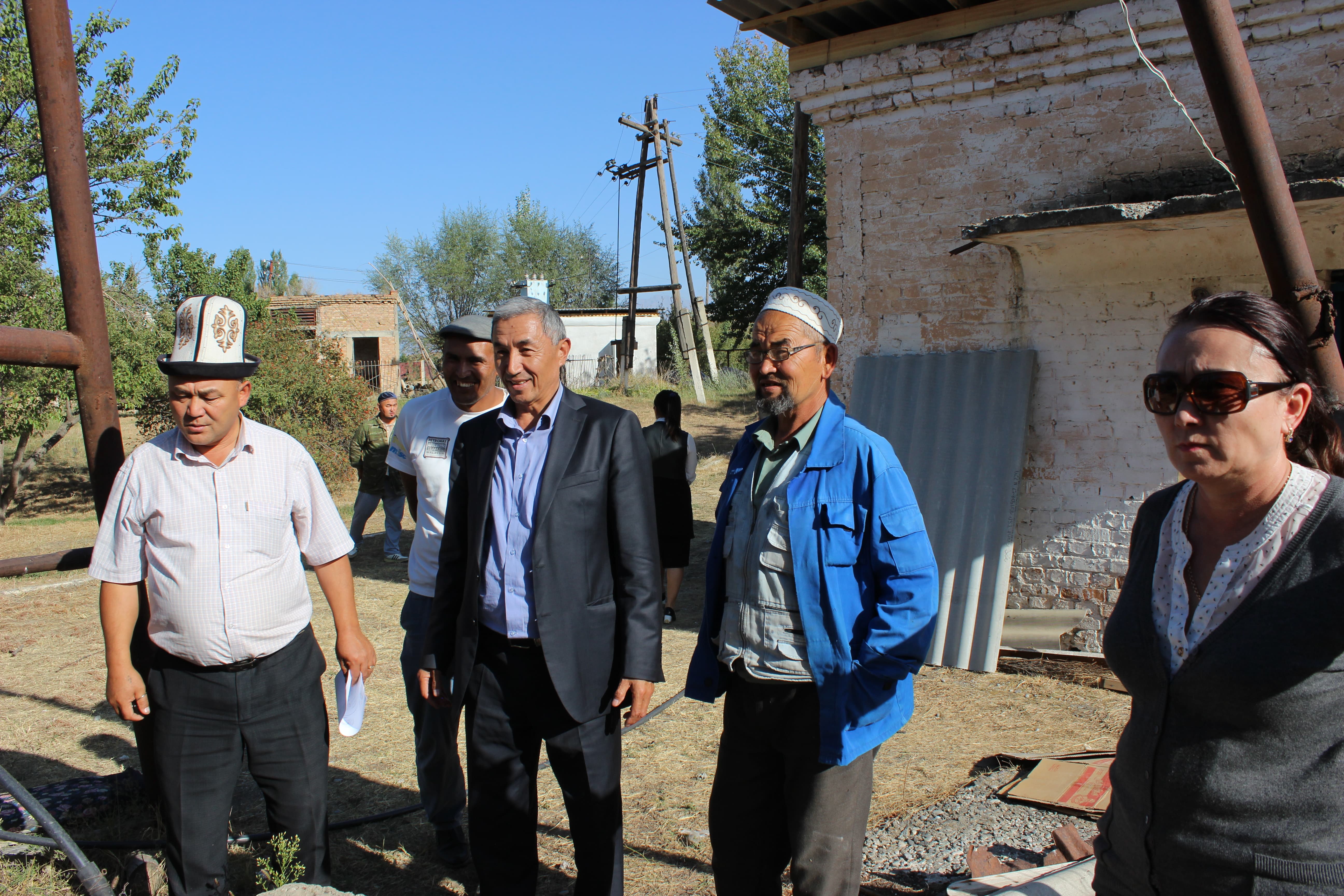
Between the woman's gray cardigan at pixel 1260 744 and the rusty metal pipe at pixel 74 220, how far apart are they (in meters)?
3.17

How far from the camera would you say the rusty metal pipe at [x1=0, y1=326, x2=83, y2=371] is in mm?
2701

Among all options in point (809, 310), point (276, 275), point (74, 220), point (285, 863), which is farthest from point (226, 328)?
point (276, 275)

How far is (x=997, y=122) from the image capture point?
18.5 ft

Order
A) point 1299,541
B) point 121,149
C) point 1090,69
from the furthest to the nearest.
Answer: point 121,149, point 1090,69, point 1299,541

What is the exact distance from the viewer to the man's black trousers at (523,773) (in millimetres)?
2713

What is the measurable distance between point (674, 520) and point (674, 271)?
58.7 ft

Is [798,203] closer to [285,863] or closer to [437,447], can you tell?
[437,447]

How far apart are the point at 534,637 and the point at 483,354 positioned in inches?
53.7

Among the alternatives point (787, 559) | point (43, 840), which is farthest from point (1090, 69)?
point (43, 840)

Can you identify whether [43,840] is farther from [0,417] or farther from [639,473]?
[0,417]

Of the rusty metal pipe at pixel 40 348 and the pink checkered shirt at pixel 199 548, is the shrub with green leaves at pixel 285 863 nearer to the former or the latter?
the pink checkered shirt at pixel 199 548

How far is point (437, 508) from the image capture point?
11.5ft

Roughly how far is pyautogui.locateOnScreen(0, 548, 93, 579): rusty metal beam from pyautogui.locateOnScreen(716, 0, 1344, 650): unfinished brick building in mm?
4493

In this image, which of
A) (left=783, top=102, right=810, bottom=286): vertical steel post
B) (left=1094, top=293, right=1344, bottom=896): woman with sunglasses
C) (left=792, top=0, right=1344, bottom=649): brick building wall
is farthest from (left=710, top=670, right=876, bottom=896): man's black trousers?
(left=783, top=102, right=810, bottom=286): vertical steel post
